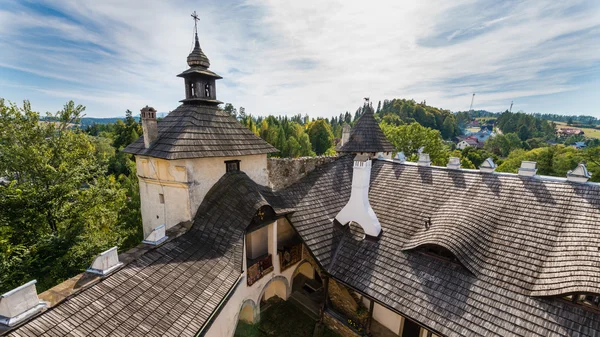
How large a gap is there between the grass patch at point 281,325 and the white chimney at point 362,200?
15.5 feet

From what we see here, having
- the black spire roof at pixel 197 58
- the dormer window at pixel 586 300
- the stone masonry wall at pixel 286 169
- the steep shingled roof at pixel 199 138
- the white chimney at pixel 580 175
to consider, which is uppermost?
the black spire roof at pixel 197 58

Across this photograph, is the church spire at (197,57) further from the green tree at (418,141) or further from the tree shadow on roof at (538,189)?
the green tree at (418,141)

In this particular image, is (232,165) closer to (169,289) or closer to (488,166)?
(169,289)

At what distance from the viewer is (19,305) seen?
412 centimetres

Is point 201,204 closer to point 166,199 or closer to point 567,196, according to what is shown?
point 166,199

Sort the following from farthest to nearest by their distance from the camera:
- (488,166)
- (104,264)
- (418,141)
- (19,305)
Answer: (418,141), (488,166), (104,264), (19,305)

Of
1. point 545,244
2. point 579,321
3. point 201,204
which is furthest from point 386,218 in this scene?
point 201,204

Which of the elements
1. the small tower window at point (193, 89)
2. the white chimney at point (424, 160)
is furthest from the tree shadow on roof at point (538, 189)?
the small tower window at point (193, 89)

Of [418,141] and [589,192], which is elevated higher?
[418,141]

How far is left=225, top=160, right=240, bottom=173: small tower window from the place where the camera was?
10.4m

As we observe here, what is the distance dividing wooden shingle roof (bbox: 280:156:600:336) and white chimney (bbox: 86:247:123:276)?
601 cm

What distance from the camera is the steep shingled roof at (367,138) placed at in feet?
48.6

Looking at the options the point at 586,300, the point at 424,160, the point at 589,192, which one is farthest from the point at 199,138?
the point at 589,192

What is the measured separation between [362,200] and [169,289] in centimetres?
740
